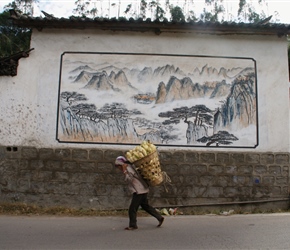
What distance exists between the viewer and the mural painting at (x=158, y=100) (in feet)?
25.5

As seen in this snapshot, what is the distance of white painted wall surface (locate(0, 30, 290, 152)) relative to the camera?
7.75 metres

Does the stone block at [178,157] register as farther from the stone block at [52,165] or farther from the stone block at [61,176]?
the stone block at [52,165]

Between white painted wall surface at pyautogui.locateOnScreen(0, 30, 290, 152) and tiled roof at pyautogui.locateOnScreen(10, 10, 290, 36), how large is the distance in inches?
6.1

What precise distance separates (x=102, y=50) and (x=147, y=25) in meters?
1.28

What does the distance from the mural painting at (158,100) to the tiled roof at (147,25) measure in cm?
66

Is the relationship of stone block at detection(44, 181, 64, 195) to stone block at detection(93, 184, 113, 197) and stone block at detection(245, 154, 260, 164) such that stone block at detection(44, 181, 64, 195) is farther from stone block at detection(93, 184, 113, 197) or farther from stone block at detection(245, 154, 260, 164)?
stone block at detection(245, 154, 260, 164)

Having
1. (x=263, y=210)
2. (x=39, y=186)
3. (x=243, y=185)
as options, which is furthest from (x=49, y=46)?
(x=263, y=210)

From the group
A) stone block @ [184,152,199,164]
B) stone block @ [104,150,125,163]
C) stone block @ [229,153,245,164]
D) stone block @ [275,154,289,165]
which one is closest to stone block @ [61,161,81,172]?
stone block @ [104,150,125,163]

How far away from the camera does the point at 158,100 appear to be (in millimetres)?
7852

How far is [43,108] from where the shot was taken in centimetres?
778

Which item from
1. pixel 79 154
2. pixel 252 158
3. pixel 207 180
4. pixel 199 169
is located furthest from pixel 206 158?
pixel 79 154

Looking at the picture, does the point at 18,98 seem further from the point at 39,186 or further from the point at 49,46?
the point at 39,186

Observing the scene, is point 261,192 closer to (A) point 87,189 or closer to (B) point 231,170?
(B) point 231,170

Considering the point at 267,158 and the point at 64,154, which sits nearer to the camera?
the point at 64,154
